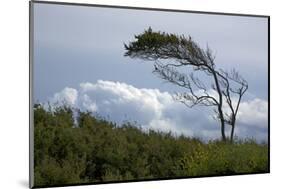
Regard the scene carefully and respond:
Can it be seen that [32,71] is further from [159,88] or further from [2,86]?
[159,88]

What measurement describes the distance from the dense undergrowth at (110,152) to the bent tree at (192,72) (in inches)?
13.7

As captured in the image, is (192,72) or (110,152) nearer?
(110,152)

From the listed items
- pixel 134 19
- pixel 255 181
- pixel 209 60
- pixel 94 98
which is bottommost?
pixel 255 181

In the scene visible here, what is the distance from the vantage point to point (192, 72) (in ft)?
20.5

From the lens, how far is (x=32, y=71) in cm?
558

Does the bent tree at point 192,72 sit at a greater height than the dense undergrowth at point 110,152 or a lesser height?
greater

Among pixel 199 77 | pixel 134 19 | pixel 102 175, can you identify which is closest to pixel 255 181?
pixel 199 77

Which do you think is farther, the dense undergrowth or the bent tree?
the bent tree

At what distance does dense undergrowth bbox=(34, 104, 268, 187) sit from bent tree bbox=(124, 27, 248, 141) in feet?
1.14

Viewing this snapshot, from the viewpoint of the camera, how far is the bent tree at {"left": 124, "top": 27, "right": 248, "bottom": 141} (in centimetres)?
609

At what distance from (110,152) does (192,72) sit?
126 centimetres

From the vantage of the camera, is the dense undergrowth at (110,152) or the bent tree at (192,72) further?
the bent tree at (192,72)

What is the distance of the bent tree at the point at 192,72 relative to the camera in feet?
20.0
